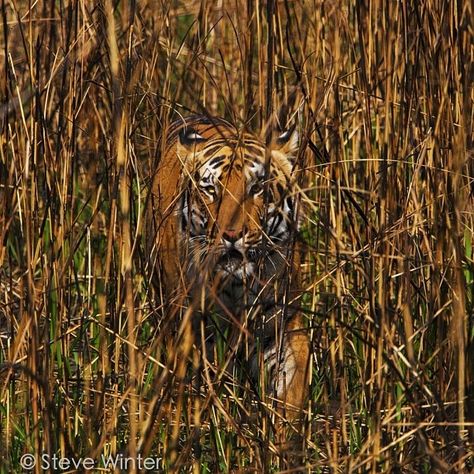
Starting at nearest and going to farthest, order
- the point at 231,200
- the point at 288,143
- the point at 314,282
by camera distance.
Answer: the point at 314,282 < the point at 288,143 < the point at 231,200

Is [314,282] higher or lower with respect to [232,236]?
higher

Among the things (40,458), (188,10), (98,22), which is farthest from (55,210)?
(188,10)

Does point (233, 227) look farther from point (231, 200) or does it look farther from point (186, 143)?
point (186, 143)

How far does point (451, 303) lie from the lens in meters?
2.15

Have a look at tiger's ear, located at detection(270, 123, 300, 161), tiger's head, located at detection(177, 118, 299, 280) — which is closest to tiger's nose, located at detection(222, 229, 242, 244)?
tiger's head, located at detection(177, 118, 299, 280)

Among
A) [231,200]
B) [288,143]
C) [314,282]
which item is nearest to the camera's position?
[314,282]

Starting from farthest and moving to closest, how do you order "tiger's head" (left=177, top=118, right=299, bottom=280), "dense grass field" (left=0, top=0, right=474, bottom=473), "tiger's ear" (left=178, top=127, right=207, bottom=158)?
"tiger's ear" (left=178, top=127, right=207, bottom=158) → "tiger's head" (left=177, top=118, right=299, bottom=280) → "dense grass field" (left=0, top=0, right=474, bottom=473)

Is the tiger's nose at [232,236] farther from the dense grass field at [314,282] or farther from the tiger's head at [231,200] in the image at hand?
the dense grass field at [314,282]

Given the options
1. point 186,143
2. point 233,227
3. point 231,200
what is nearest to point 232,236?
point 233,227

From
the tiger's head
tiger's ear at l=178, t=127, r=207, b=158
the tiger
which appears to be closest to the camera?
the tiger

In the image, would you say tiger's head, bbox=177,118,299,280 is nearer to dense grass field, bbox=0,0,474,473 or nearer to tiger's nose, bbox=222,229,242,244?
tiger's nose, bbox=222,229,242,244

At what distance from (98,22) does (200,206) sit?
128cm

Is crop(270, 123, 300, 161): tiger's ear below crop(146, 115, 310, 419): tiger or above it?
above

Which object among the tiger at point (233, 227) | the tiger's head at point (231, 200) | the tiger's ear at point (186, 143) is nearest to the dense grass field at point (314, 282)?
the tiger at point (233, 227)
